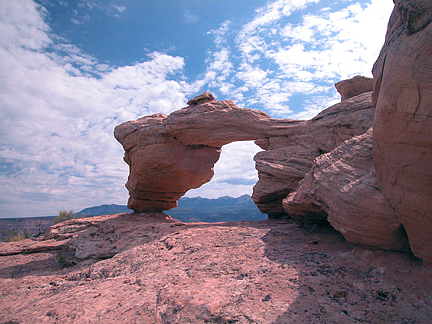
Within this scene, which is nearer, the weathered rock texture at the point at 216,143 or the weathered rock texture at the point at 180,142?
the weathered rock texture at the point at 216,143

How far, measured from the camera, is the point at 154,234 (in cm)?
1026

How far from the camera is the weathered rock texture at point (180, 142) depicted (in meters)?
12.6

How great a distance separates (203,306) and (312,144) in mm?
8233

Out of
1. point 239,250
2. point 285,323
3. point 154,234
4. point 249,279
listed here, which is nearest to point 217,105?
point 154,234

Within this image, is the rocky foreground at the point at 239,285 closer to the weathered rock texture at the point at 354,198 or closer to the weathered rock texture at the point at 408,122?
the weathered rock texture at the point at 354,198

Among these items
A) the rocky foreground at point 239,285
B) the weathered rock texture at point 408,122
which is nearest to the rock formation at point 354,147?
the weathered rock texture at point 408,122

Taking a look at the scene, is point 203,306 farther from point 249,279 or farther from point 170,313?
point 249,279

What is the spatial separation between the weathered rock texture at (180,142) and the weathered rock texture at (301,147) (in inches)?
44.2

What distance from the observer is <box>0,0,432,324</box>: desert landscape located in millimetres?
4051

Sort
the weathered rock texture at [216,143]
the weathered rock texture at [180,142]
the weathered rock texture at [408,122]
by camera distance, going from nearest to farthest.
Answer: the weathered rock texture at [408,122] → the weathered rock texture at [216,143] → the weathered rock texture at [180,142]

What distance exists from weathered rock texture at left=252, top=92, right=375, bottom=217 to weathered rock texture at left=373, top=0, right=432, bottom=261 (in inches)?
203

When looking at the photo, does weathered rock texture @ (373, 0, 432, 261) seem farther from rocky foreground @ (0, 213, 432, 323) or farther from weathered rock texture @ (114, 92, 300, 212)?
weathered rock texture @ (114, 92, 300, 212)

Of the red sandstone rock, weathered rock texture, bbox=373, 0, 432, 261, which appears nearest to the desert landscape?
weathered rock texture, bbox=373, 0, 432, 261

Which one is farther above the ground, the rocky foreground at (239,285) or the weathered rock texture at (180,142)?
the weathered rock texture at (180,142)
